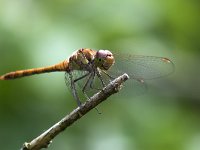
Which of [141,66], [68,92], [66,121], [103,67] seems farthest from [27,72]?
[66,121]

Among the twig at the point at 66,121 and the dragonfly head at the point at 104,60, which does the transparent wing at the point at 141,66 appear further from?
the twig at the point at 66,121

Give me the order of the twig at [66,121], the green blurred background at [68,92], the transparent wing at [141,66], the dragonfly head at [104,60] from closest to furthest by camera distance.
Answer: the twig at [66,121]
the dragonfly head at [104,60]
the transparent wing at [141,66]
the green blurred background at [68,92]

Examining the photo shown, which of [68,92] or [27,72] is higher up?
[27,72]

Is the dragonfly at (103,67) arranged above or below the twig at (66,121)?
below

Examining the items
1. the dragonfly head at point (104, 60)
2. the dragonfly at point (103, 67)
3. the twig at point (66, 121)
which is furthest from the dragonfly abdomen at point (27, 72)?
the twig at point (66, 121)

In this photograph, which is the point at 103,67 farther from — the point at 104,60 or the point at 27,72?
the point at 27,72

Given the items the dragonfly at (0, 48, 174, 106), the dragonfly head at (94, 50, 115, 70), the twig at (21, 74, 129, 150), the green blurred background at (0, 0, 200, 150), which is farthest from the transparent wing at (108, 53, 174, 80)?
the twig at (21, 74, 129, 150)

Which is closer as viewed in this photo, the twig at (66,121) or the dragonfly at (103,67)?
the twig at (66,121)
